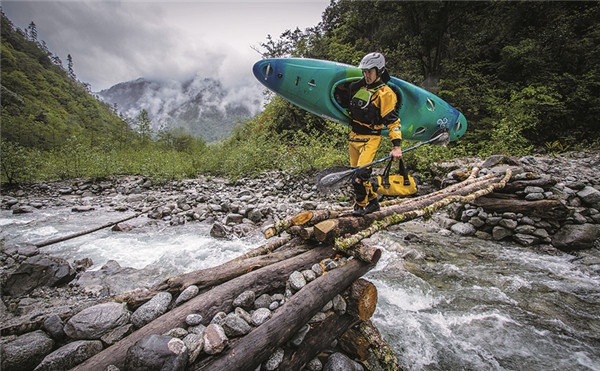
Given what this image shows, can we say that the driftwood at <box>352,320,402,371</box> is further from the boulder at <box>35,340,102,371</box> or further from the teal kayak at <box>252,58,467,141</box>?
the teal kayak at <box>252,58,467,141</box>

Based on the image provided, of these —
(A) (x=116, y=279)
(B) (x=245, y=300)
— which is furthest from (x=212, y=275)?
(A) (x=116, y=279)

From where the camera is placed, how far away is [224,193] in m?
8.52

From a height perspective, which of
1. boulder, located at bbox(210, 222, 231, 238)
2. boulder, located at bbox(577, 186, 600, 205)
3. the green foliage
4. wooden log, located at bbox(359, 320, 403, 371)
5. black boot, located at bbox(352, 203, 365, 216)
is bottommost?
boulder, located at bbox(577, 186, 600, 205)

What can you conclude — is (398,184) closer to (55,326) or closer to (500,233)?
(500,233)

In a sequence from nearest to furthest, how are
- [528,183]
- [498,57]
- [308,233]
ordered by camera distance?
1. [308,233]
2. [528,183]
3. [498,57]

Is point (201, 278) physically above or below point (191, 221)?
above

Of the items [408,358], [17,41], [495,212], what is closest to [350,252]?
[408,358]

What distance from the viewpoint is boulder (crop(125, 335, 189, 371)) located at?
4.33ft

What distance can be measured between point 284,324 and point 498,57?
64.3 feet

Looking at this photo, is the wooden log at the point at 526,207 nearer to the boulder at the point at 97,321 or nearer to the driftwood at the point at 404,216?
the driftwood at the point at 404,216

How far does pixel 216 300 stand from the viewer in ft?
6.22

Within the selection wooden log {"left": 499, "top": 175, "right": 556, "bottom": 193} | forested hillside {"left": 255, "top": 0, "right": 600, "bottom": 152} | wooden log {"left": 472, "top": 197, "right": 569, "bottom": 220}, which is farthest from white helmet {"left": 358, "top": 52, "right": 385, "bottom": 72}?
forested hillside {"left": 255, "top": 0, "right": 600, "bottom": 152}

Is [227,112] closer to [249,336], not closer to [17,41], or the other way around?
[17,41]

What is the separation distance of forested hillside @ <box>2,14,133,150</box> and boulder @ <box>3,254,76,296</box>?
2089cm
